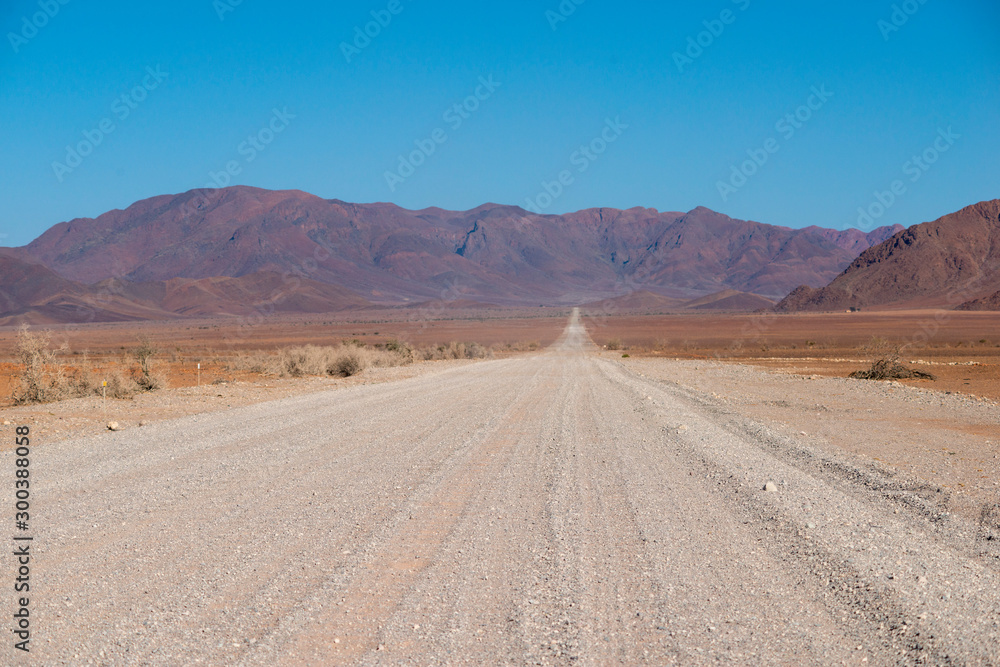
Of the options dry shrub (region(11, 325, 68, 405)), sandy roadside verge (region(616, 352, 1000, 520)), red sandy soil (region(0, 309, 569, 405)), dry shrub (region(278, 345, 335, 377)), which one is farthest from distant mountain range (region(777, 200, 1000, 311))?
dry shrub (region(11, 325, 68, 405))

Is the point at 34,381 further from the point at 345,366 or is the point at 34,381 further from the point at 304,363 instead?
the point at 345,366

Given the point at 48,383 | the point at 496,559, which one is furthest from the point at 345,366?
the point at 496,559

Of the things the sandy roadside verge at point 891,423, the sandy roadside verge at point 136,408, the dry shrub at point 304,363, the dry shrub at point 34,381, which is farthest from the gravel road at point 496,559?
the dry shrub at point 304,363

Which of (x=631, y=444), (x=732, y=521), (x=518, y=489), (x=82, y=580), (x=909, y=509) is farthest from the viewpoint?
(x=631, y=444)

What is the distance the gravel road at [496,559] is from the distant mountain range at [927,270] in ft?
479

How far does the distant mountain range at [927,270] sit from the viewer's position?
144 meters

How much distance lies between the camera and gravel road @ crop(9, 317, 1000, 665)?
14.3 feet

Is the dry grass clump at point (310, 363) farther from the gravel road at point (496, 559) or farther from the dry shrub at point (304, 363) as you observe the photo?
the gravel road at point (496, 559)

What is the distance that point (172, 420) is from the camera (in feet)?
47.9

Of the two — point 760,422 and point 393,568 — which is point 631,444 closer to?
point 760,422

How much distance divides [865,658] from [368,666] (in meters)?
2.66

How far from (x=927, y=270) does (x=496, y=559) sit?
169282 millimetres

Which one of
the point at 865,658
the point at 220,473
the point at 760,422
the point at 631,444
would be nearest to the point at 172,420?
the point at 220,473

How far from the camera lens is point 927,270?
152375 mm
